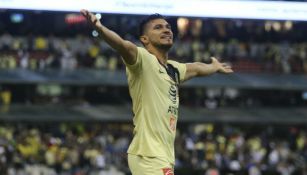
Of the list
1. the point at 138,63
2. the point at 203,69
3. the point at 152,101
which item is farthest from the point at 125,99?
the point at 138,63

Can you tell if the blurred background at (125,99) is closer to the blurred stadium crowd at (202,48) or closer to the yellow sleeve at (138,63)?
the blurred stadium crowd at (202,48)

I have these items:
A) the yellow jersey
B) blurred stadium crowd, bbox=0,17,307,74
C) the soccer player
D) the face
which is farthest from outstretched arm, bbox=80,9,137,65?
blurred stadium crowd, bbox=0,17,307,74

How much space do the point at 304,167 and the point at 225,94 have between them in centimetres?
626

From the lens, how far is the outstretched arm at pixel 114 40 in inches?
213

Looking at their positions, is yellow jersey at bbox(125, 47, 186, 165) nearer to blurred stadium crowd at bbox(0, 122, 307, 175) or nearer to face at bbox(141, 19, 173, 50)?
face at bbox(141, 19, 173, 50)

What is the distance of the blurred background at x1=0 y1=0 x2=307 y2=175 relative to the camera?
2128cm

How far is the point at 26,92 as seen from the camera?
26422mm

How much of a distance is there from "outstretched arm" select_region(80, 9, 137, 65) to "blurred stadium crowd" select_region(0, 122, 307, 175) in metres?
13.4

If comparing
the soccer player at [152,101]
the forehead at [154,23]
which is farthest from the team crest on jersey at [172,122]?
the forehead at [154,23]

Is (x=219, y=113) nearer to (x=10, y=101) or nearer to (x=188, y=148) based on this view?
(x=188, y=148)

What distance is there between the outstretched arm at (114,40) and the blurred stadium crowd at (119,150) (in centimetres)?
1345

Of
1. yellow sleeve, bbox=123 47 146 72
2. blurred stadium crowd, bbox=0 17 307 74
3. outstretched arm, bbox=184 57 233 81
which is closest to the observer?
yellow sleeve, bbox=123 47 146 72

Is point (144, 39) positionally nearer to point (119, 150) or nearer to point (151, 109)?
point (151, 109)

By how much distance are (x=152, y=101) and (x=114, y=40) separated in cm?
62
